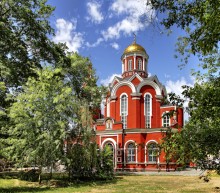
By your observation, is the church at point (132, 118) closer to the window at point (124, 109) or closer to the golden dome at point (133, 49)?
the window at point (124, 109)

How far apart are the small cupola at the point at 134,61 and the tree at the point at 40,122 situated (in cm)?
2491

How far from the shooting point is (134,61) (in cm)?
4506

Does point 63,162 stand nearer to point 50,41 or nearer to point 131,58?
point 50,41

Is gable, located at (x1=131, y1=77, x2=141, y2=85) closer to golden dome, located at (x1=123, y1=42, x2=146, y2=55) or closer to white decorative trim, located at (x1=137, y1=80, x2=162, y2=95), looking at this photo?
white decorative trim, located at (x1=137, y1=80, x2=162, y2=95)

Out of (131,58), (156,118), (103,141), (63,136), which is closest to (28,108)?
(63,136)

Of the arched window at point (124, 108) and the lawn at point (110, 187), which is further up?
the arched window at point (124, 108)

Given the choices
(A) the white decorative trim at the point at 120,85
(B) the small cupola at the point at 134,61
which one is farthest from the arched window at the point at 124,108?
(B) the small cupola at the point at 134,61

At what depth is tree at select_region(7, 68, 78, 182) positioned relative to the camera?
Answer: 19.5m

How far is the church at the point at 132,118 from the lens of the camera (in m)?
37.8

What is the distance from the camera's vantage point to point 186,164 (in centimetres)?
524

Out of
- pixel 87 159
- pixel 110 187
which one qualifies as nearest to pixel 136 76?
pixel 87 159

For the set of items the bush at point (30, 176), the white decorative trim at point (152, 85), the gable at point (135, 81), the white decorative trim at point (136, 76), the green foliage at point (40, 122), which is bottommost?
the bush at point (30, 176)

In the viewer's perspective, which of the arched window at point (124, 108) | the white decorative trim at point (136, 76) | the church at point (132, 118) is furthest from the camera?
the white decorative trim at point (136, 76)

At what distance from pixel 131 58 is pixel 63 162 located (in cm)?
2699
